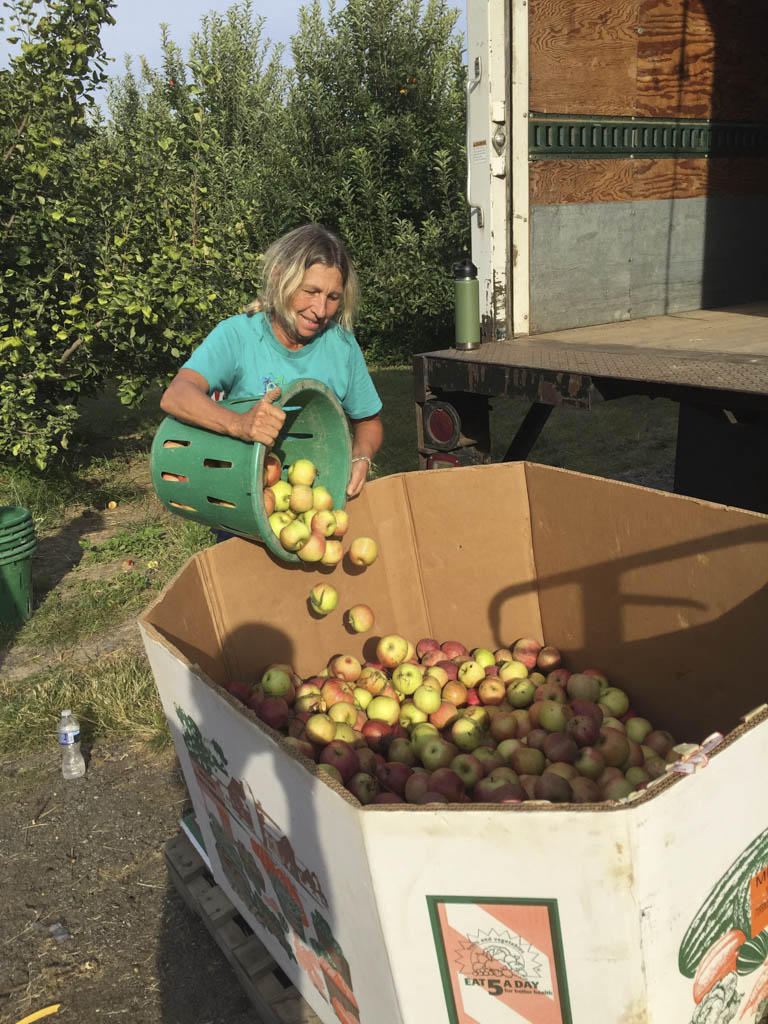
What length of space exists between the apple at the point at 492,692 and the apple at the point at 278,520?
95 centimetres

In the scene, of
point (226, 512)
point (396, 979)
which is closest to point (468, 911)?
point (396, 979)

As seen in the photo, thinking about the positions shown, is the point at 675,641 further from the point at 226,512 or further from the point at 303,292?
the point at 303,292

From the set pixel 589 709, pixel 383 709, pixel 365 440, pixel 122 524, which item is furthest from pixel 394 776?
pixel 122 524

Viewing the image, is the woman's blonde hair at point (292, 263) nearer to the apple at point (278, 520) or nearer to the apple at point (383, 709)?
the apple at point (278, 520)

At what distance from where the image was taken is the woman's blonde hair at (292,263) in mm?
2938

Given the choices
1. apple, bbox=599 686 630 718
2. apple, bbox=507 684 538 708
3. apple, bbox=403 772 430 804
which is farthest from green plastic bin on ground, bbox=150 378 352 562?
apple, bbox=599 686 630 718

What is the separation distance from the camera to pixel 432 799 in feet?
7.38

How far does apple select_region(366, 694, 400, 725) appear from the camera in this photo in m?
2.99

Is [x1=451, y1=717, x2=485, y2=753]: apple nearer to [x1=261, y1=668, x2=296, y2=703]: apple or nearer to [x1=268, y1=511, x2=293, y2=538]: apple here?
[x1=261, y1=668, x2=296, y2=703]: apple

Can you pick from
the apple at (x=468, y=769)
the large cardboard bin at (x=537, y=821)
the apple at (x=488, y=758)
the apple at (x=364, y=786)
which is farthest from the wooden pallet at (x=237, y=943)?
the apple at (x=488, y=758)

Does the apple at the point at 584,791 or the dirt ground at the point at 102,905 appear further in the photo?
the dirt ground at the point at 102,905

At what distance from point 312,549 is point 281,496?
0.95 feet

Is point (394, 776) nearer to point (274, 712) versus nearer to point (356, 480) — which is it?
point (274, 712)

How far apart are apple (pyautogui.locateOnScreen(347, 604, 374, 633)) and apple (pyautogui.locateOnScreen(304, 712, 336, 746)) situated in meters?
0.50
